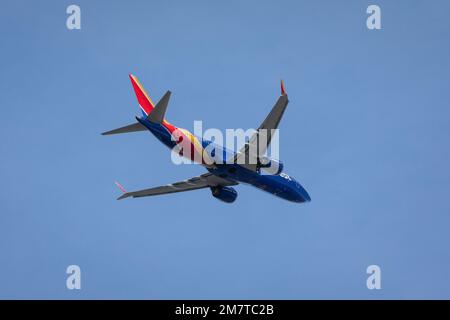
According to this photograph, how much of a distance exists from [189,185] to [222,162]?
25.6 ft

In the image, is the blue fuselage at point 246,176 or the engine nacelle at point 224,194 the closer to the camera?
the blue fuselage at point 246,176

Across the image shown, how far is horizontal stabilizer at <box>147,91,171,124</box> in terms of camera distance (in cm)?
5369

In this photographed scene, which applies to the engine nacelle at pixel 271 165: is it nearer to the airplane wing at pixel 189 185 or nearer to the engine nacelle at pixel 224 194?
the airplane wing at pixel 189 185

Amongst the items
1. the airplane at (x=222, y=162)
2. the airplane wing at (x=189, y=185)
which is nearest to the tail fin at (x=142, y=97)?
the airplane at (x=222, y=162)

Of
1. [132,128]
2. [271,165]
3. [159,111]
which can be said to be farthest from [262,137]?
[132,128]

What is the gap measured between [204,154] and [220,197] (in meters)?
8.41

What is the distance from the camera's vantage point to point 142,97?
61.5 m

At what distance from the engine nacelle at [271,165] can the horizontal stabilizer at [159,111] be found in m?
8.17

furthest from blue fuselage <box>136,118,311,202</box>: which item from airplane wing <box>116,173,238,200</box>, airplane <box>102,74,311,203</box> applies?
airplane wing <box>116,173,238,200</box>

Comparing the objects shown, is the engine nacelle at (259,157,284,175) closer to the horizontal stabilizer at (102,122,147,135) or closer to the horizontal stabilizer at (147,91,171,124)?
the horizontal stabilizer at (147,91,171,124)

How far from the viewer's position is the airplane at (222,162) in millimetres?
54281

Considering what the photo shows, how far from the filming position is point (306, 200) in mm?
65125

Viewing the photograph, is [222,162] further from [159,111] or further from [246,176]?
[159,111]
